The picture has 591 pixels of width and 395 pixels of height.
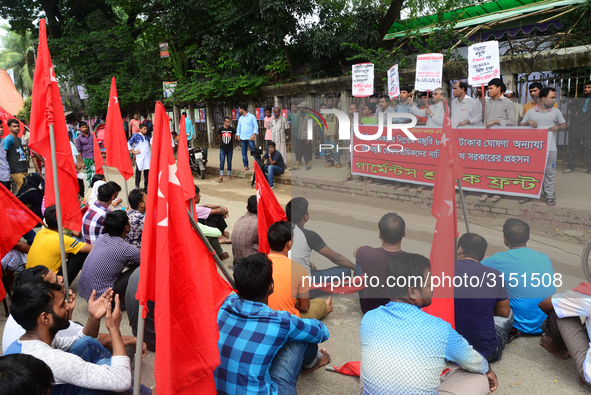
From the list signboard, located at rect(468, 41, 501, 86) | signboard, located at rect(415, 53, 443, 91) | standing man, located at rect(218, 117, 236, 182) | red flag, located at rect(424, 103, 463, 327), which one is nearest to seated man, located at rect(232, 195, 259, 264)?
red flag, located at rect(424, 103, 463, 327)

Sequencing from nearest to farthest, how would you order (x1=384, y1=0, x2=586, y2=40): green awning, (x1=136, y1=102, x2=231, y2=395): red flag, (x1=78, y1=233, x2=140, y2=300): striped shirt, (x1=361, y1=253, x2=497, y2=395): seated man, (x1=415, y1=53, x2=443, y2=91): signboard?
(x1=361, y1=253, x2=497, y2=395): seated man, (x1=136, y1=102, x2=231, y2=395): red flag, (x1=78, y1=233, x2=140, y2=300): striped shirt, (x1=415, y1=53, x2=443, y2=91): signboard, (x1=384, y1=0, x2=586, y2=40): green awning

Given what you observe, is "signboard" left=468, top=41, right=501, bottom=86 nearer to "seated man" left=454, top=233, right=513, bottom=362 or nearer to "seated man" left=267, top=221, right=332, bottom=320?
"seated man" left=454, top=233, right=513, bottom=362

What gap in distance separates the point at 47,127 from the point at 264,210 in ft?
7.08

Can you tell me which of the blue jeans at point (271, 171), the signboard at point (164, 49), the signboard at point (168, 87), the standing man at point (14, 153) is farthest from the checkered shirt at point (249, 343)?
the signboard at point (164, 49)

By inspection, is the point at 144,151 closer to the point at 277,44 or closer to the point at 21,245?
the point at 21,245

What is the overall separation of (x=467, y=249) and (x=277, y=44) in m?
12.6

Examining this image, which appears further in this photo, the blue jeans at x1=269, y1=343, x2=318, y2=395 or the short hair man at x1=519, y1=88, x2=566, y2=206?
the short hair man at x1=519, y1=88, x2=566, y2=206

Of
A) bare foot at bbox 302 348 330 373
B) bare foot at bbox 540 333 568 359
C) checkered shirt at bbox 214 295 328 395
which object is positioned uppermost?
checkered shirt at bbox 214 295 328 395

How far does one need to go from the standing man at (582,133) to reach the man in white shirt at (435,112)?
2242 mm

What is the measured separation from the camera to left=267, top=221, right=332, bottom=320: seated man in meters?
3.05

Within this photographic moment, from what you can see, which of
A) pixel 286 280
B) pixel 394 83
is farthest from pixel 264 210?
pixel 394 83

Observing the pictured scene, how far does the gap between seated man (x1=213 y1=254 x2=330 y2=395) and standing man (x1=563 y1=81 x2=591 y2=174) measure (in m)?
6.91

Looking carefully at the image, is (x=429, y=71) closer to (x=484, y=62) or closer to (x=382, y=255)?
→ (x=484, y=62)

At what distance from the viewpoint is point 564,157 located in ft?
26.2
